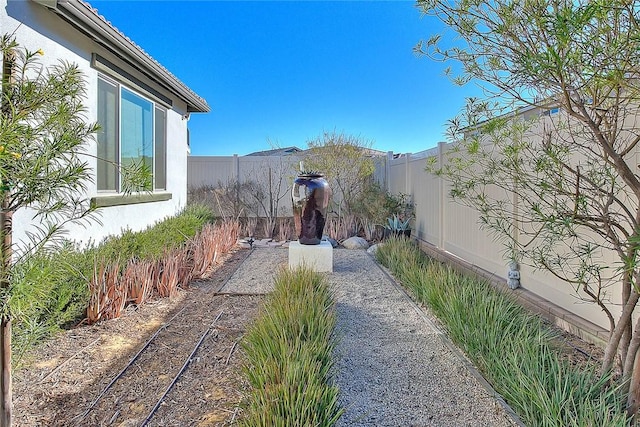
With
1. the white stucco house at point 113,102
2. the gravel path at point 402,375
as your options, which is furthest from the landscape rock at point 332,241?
the gravel path at point 402,375

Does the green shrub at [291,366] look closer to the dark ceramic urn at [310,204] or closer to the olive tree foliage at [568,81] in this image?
the olive tree foliage at [568,81]

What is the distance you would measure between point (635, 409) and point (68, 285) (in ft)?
13.1

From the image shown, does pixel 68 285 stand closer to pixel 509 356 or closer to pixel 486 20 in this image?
pixel 509 356

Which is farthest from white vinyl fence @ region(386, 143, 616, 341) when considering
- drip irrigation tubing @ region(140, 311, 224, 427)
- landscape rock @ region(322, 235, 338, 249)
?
drip irrigation tubing @ region(140, 311, 224, 427)

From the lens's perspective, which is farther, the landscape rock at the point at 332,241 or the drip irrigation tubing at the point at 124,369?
the landscape rock at the point at 332,241

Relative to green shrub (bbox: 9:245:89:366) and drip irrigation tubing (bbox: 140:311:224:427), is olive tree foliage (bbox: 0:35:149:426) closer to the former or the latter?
green shrub (bbox: 9:245:89:366)

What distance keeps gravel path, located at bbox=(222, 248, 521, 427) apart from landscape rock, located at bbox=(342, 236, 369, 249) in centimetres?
399

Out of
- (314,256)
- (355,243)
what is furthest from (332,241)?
(314,256)

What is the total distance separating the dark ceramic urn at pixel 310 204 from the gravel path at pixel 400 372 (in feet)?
5.26

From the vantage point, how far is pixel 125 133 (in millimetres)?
6461

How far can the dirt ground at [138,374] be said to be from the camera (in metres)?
2.56

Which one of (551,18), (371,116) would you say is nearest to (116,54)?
(551,18)

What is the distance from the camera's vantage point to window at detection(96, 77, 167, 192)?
578 centimetres

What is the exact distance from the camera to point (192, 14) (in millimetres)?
9797
